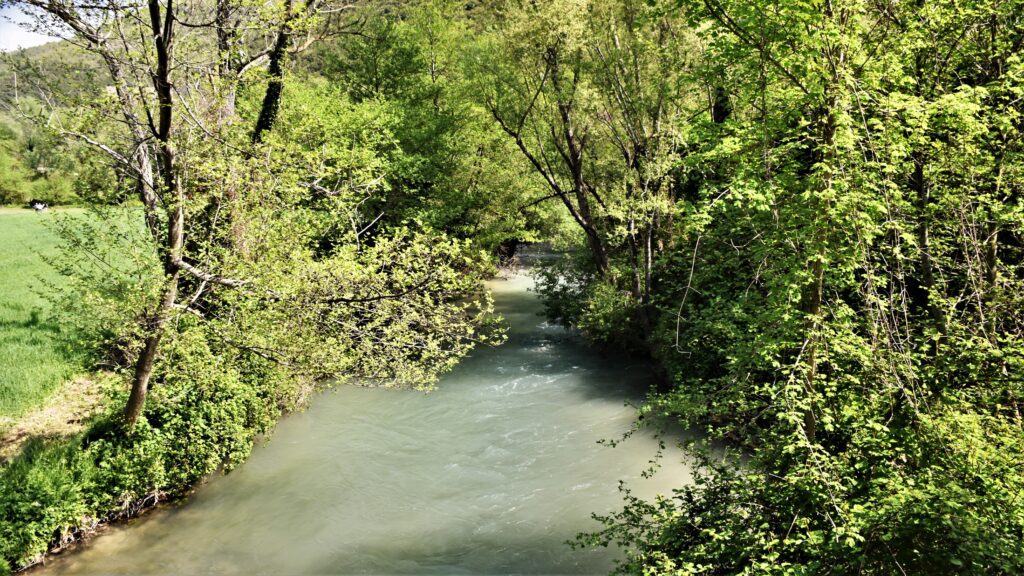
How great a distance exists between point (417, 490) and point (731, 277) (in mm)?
7286

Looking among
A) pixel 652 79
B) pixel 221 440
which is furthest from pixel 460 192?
pixel 221 440

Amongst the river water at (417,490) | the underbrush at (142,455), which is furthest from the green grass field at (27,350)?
the river water at (417,490)

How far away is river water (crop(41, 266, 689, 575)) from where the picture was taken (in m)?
8.36

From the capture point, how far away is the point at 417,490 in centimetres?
1040

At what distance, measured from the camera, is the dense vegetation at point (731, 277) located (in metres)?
4.50

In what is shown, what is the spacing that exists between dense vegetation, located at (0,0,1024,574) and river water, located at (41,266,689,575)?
2.94 feet

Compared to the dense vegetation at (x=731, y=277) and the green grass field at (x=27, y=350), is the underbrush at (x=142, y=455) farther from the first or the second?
the green grass field at (x=27, y=350)

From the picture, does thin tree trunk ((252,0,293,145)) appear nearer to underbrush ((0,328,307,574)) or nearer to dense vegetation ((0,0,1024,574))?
dense vegetation ((0,0,1024,574))

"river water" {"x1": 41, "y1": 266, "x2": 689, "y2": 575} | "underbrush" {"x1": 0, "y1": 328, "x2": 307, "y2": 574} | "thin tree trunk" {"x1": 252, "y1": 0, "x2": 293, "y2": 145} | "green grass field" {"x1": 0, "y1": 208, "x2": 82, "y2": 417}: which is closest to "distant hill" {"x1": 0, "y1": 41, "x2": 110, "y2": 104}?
"green grass field" {"x1": 0, "y1": 208, "x2": 82, "y2": 417}

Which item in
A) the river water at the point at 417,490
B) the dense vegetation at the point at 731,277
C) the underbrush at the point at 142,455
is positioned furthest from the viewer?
the river water at the point at 417,490

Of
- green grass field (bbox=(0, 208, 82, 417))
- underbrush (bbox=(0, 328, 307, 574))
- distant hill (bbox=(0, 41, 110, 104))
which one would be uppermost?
distant hill (bbox=(0, 41, 110, 104))

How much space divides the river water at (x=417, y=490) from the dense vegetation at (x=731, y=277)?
2.94ft

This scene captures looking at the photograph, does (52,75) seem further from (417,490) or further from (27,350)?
(417,490)

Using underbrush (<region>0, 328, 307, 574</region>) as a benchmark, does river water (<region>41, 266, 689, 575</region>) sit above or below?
below
